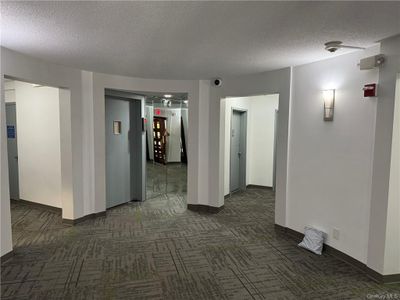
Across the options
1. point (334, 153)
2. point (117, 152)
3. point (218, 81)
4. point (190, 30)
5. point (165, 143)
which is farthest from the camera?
point (165, 143)

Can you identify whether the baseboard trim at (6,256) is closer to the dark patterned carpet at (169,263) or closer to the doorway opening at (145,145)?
the dark patterned carpet at (169,263)

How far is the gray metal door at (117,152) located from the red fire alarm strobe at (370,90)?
4066 mm

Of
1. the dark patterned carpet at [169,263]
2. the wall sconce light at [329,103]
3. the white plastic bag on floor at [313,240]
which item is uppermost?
the wall sconce light at [329,103]

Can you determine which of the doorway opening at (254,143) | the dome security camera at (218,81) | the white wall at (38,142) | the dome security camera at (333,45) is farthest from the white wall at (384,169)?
the white wall at (38,142)

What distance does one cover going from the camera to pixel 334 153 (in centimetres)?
338

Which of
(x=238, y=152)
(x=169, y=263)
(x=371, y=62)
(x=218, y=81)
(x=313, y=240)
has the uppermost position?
(x=218, y=81)

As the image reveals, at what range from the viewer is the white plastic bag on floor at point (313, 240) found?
11.5 ft

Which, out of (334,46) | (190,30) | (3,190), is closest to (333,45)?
(334,46)

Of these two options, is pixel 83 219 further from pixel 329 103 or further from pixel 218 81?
pixel 329 103

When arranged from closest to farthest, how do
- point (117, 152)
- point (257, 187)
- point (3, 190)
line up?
point (3, 190)
point (117, 152)
point (257, 187)

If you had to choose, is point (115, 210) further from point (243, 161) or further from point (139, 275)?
point (243, 161)

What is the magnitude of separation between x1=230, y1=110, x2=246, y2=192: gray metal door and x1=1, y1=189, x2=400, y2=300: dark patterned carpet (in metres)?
1.78

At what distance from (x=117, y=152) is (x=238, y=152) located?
112 inches

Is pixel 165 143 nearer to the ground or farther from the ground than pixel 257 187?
farther from the ground
